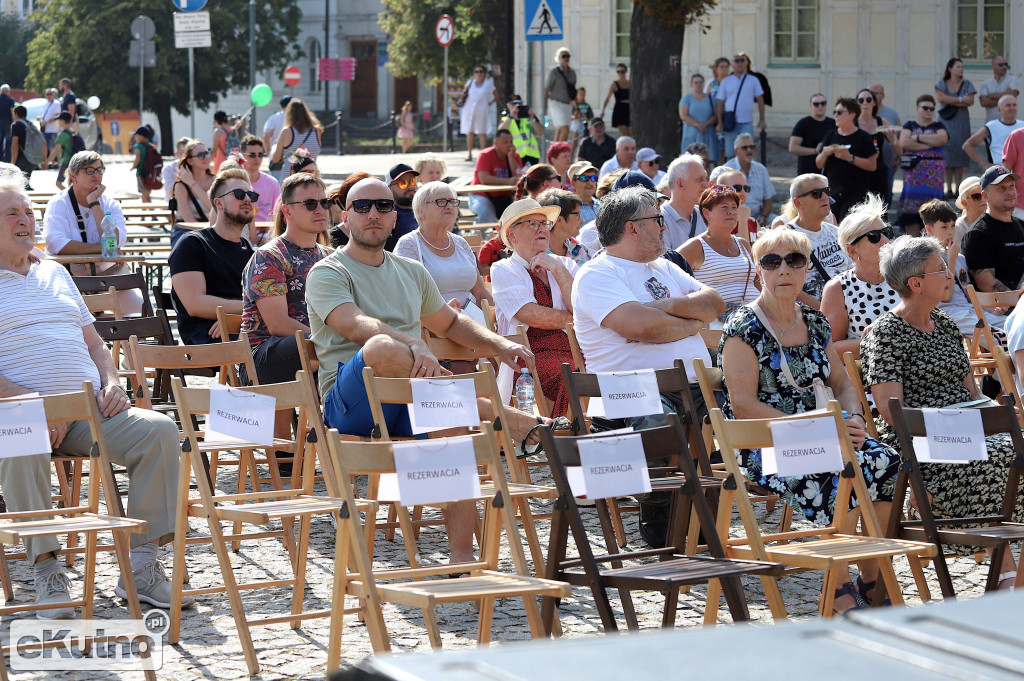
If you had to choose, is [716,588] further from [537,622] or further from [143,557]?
[143,557]

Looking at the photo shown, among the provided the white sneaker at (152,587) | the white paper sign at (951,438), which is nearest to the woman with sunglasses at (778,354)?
the white paper sign at (951,438)

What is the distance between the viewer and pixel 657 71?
20.4 metres

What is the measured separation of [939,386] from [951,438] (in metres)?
1.12

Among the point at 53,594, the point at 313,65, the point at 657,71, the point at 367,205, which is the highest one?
the point at 313,65

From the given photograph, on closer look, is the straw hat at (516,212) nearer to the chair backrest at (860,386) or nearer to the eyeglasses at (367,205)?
the eyeglasses at (367,205)

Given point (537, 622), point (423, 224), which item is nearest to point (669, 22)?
point (423, 224)

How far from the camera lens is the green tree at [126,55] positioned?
49875mm

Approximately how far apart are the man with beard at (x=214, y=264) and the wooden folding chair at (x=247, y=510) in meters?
2.71

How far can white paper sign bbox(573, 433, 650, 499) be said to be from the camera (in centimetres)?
450

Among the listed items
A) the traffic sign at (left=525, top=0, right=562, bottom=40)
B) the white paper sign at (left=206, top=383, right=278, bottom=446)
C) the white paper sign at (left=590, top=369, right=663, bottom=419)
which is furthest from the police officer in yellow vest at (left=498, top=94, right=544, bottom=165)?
the white paper sign at (left=206, top=383, right=278, bottom=446)

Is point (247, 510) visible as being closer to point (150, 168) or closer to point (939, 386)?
point (939, 386)

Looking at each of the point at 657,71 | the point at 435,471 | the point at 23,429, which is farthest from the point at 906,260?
the point at 657,71

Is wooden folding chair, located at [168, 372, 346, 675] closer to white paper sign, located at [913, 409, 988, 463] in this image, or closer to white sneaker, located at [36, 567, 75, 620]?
white sneaker, located at [36, 567, 75, 620]

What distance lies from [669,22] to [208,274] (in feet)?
41.4
